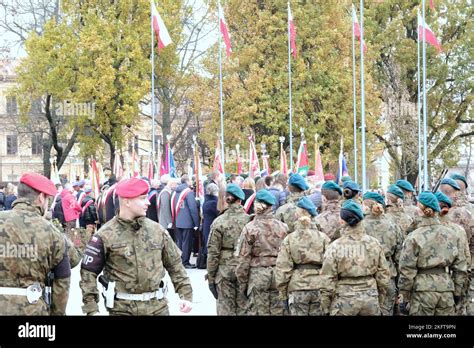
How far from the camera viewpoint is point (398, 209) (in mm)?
13227

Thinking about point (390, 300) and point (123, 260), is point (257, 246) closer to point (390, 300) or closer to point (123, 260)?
point (390, 300)

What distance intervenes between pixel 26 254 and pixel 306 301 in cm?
376

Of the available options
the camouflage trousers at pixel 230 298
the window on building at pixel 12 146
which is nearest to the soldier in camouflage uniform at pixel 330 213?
the camouflage trousers at pixel 230 298

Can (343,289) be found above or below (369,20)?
below

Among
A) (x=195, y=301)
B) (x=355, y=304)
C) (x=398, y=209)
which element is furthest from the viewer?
(x=195, y=301)

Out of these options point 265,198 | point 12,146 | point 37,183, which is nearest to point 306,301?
point 265,198

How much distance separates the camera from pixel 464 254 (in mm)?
10438

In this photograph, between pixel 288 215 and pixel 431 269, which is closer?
pixel 431 269

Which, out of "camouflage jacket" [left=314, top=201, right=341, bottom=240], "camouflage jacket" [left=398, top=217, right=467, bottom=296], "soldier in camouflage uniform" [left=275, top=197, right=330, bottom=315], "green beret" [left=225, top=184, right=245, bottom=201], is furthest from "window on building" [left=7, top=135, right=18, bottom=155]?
"camouflage jacket" [left=398, top=217, right=467, bottom=296]

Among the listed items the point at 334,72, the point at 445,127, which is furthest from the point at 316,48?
the point at 445,127

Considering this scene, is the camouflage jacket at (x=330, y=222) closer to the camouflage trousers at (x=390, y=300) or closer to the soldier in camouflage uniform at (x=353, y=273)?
the camouflage trousers at (x=390, y=300)

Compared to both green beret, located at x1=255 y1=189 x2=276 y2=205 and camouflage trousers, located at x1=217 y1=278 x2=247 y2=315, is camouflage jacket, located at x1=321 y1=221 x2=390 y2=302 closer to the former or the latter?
green beret, located at x1=255 y1=189 x2=276 y2=205
